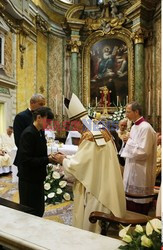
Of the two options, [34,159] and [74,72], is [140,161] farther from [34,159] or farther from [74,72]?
[74,72]

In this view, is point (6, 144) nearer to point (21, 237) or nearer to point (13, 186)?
point (13, 186)

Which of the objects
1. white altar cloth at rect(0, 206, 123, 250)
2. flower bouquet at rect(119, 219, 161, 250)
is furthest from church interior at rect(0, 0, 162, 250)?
flower bouquet at rect(119, 219, 161, 250)

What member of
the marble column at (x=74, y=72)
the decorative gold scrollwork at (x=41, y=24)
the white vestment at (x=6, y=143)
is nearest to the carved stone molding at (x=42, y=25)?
the decorative gold scrollwork at (x=41, y=24)

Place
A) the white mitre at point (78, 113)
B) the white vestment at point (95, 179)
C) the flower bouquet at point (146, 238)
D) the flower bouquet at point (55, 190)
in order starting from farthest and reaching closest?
the flower bouquet at point (55, 190)
the white mitre at point (78, 113)
the white vestment at point (95, 179)
the flower bouquet at point (146, 238)

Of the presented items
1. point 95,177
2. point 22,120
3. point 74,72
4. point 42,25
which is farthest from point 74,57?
point 95,177

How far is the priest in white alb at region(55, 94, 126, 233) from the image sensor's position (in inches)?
90.8

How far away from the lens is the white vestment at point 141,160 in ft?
11.1

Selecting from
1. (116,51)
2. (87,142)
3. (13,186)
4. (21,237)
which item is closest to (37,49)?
(116,51)

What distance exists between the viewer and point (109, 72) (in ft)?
40.2

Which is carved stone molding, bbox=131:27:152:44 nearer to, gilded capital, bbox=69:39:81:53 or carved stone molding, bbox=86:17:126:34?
carved stone molding, bbox=86:17:126:34

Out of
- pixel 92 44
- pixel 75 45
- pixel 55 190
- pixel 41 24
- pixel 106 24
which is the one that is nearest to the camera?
pixel 55 190

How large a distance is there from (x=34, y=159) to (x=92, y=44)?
35.9 feet

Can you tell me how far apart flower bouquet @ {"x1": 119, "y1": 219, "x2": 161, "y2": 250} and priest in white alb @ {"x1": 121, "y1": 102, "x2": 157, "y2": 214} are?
2143 mm

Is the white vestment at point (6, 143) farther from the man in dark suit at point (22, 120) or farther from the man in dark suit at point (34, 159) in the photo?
the man in dark suit at point (34, 159)
